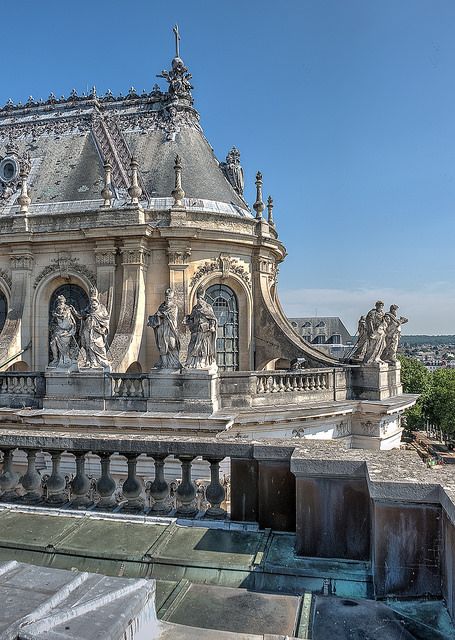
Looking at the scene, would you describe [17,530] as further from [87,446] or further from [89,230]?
[89,230]

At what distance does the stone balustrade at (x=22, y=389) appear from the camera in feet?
44.5

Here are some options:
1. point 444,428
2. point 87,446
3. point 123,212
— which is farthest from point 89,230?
point 444,428

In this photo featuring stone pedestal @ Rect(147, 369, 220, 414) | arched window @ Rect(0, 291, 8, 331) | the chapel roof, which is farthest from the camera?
the chapel roof

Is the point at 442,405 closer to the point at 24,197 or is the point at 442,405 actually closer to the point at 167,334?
the point at 24,197

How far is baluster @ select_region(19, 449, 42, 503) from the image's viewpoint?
5.02 meters

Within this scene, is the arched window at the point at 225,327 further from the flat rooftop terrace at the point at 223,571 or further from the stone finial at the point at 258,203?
the flat rooftop terrace at the point at 223,571

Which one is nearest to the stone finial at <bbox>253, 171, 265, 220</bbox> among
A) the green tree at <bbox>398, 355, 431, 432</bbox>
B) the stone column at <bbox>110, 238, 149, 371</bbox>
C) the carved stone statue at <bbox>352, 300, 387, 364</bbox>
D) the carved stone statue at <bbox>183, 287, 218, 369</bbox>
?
the stone column at <bbox>110, 238, 149, 371</bbox>

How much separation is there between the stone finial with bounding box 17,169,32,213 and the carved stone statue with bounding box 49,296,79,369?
7.97 meters

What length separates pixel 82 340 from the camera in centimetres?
1341

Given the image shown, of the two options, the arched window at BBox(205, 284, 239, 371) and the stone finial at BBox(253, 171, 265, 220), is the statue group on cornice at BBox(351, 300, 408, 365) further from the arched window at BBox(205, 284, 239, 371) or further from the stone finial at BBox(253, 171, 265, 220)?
the stone finial at BBox(253, 171, 265, 220)

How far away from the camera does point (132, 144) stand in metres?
22.9

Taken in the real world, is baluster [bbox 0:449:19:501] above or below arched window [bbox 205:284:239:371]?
below

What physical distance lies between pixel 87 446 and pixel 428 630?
3188 millimetres

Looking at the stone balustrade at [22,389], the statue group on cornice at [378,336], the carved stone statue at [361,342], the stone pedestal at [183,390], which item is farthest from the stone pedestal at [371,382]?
the stone balustrade at [22,389]
